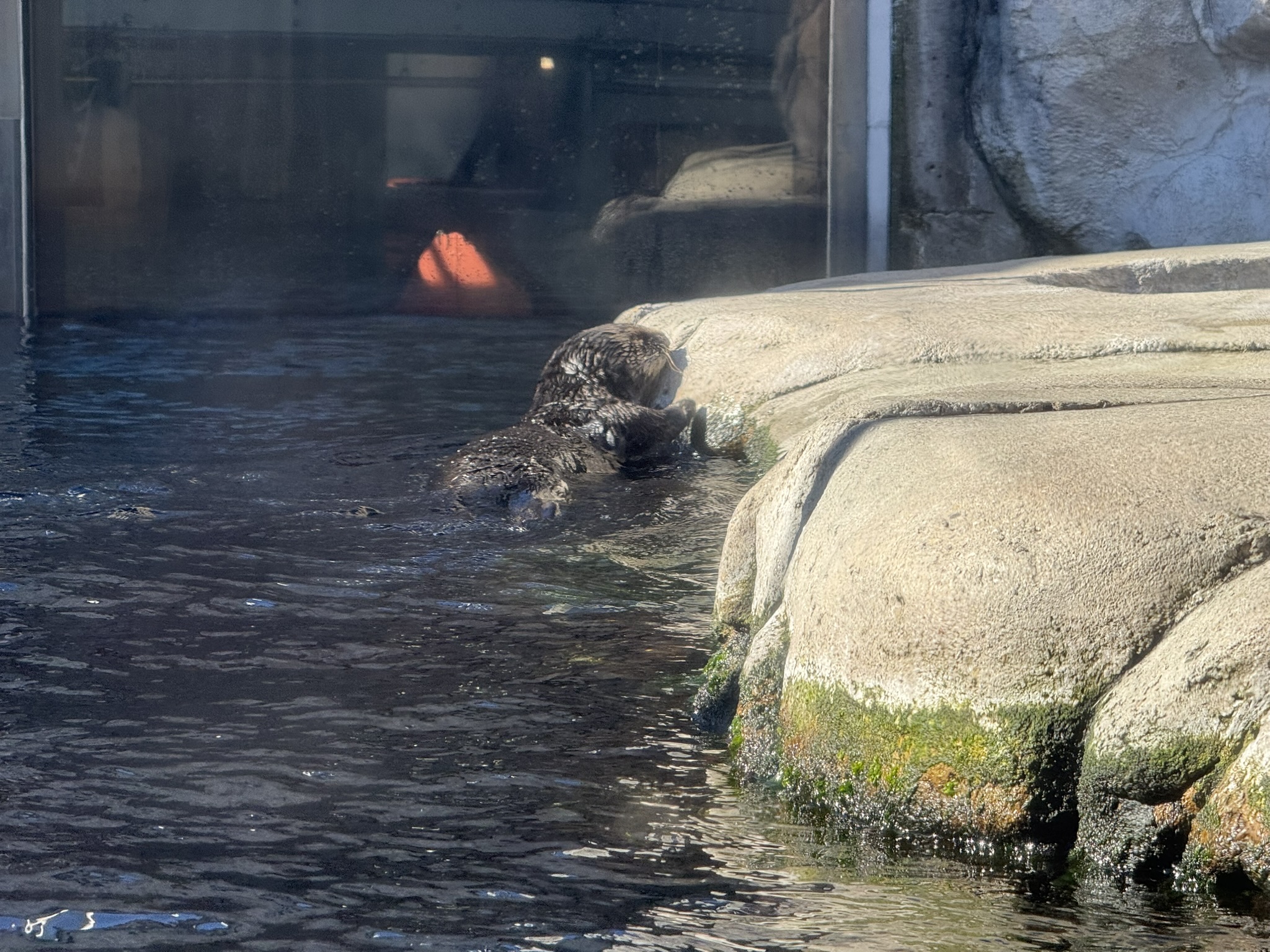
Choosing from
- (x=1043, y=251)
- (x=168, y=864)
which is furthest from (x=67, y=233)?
(x=168, y=864)

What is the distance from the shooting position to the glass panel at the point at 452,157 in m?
10.5

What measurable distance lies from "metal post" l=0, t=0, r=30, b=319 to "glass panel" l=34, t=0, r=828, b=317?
1.43ft

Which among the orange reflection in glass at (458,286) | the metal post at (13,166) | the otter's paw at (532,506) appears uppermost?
the metal post at (13,166)

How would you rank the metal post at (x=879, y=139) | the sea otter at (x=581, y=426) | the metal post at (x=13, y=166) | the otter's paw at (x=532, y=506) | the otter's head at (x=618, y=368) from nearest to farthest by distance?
the otter's paw at (x=532, y=506)
the sea otter at (x=581, y=426)
the otter's head at (x=618, y=368)
the metal post at (x=13, y=166)
the metal post at (x=879, y=139)

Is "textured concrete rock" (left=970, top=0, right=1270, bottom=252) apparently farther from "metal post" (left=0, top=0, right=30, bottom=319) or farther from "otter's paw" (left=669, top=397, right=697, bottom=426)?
"metal post" (left=0, top=0, right=30, bottom=319)

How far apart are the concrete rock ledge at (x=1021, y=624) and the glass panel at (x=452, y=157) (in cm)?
771

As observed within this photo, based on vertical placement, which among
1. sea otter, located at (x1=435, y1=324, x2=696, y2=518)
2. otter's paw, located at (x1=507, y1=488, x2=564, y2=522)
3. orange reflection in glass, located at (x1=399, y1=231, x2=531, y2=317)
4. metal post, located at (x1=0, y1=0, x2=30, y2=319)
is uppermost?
metal post, located at (x1=0, y1=0, x2=30, y2=319)

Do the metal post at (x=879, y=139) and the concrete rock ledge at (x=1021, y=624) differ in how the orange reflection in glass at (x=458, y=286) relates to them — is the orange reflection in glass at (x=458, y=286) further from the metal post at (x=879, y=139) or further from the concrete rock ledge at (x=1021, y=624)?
the concrete rock ledge at (x=1021, y=624)

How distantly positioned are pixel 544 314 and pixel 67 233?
A: 332 cm

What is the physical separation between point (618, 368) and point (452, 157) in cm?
502

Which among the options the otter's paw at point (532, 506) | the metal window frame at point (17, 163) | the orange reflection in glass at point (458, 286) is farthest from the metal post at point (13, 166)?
the otter's paw at point (532, 506)

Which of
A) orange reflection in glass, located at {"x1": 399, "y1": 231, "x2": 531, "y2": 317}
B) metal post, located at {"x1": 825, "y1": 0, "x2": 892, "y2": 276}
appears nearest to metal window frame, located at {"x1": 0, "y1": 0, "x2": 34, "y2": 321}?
orange reflection in glass, located at {"x1": 399, "y1": 231, "x2": 531, "y2": 317}

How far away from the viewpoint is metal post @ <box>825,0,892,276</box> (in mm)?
10281

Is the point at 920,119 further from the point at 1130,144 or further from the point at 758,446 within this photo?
the point at 758,446
